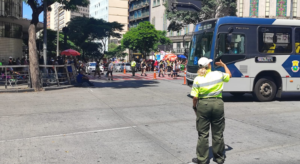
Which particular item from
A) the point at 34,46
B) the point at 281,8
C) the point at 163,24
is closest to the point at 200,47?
the point at 34,46

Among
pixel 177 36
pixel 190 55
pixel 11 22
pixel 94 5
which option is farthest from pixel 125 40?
pixel 94 5

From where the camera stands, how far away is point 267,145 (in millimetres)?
6465

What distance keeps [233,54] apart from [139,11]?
79.6 metres

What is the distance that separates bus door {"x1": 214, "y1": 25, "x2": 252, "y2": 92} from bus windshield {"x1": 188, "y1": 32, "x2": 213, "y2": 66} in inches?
18.3

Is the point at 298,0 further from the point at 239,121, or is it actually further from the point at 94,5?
the point at 94,5

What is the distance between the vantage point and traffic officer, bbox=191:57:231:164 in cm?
512

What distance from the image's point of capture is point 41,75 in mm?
17203

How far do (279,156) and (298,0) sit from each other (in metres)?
49.9

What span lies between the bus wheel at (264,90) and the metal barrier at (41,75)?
1064 centimetres

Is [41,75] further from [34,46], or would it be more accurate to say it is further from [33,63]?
[34,46]

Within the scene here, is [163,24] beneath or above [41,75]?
above

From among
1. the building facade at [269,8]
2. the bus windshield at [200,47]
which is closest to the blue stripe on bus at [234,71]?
the bus windshield at [200,47]

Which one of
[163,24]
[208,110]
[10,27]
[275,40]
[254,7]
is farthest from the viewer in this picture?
[163,24]

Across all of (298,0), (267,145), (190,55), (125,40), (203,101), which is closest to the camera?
(203,101)
